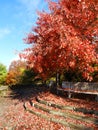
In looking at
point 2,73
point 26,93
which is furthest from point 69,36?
point 2,73

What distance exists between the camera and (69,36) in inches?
577

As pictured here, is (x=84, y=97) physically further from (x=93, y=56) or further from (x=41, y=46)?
(x=41, y=46)

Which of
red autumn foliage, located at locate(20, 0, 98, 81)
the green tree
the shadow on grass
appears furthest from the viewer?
the green tree

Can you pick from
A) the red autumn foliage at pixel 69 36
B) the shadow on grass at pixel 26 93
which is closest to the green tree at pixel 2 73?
the shadow on grass at pixel 26 93

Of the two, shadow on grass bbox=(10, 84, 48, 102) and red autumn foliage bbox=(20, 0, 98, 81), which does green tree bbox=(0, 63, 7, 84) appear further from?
red autumn foliage bbox=(20, 0, 98, 81)

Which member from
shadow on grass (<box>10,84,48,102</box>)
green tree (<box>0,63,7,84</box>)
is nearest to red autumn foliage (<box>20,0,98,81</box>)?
shadow on grass (<box>10,84,48,102</box>)

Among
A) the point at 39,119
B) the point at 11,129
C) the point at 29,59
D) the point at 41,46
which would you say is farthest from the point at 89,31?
the point at 11,129

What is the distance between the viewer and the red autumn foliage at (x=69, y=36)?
1474cm

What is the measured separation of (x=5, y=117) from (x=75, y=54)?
6612 millimetres

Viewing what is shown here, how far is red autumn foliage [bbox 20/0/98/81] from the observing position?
14742 millimetres

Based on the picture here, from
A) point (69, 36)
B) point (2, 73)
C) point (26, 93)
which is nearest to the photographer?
point (69, 36)

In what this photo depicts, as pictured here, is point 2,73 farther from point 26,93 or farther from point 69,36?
point 69,36

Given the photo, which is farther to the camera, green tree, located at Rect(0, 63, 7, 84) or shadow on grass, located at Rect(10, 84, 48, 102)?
green tree, located at Rect(0, 63, 7, 84)

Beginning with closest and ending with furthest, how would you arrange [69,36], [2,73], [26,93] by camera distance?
[69,36], [26,93], [2,73]
